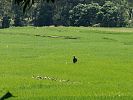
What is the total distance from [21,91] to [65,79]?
4.10 metres

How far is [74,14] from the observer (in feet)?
288

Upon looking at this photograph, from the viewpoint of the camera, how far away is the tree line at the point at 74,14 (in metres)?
85.4

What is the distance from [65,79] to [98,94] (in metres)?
4.40

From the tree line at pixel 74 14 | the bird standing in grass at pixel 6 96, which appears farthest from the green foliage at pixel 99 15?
the bird standing in grass at pixel 6 96

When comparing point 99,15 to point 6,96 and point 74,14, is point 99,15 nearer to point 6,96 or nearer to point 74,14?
point 74,14

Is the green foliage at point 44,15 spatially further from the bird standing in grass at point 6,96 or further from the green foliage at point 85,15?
the bird standing in grass at point 6,96

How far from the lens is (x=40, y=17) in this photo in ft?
303

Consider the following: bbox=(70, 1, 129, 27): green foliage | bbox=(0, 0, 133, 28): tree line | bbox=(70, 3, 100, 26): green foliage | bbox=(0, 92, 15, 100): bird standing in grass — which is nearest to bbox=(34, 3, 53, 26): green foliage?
bbox=(0, 0, 133, 28): tree line

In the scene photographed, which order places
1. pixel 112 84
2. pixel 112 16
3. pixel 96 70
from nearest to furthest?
pixel 112 84 < pixel 96 70 < pixel 112 16

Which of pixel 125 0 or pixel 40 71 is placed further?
pixel 125 0

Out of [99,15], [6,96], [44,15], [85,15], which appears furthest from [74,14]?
[6,96]

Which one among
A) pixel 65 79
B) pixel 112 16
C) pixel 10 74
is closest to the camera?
pixel 65 79

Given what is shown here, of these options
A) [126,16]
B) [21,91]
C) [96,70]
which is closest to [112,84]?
[21,91]

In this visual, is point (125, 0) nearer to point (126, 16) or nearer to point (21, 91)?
point (126, 16)
